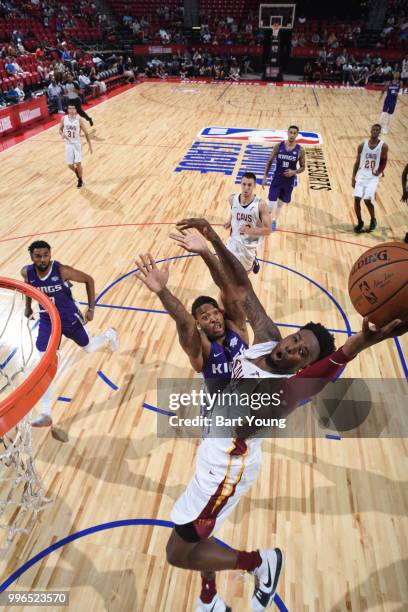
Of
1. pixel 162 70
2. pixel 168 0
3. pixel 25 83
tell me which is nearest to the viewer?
pixel 25 83

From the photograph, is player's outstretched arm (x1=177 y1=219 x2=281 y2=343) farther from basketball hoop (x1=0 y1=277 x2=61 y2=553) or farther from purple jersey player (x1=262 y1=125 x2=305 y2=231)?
purple jersey player (x1=262 y1=125 x2=305 y2=231)

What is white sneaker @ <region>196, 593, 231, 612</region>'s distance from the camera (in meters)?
2.43

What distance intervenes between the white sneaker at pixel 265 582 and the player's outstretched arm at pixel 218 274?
146cm

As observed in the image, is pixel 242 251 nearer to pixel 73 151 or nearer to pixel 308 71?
pixel 73 151

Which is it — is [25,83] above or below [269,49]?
below

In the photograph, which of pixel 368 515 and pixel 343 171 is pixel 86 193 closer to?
pixel 343 171

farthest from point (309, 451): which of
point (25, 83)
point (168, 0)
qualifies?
point (168, 0)

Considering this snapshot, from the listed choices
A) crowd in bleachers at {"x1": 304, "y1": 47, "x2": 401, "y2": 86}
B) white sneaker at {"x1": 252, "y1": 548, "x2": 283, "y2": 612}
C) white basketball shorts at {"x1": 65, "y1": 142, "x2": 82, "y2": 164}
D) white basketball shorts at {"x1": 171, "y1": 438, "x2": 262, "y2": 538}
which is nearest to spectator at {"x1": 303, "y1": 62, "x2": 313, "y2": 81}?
crowd in bleachers at {"x1": 304, "y1": 47, "x2": 401, "y2": 86}

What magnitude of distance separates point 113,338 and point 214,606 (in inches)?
104

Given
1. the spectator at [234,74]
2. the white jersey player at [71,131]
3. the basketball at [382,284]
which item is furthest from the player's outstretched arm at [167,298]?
the spectator at [234,74]

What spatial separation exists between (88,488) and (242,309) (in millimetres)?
1875

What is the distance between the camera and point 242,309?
285 cm

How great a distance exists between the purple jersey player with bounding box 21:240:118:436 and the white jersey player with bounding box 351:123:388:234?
5125 mm

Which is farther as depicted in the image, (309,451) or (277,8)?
(277,8)
